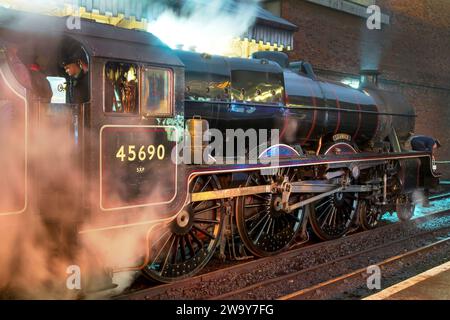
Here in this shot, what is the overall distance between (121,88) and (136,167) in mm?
800

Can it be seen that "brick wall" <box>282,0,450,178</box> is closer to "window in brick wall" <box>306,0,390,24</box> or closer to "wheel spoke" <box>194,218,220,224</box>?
"window in brick wall" <box>306,0,390,24</box>

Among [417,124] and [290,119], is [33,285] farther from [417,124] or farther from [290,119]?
[417,124]

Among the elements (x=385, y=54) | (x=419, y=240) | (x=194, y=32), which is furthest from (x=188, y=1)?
(x=385, y=54)

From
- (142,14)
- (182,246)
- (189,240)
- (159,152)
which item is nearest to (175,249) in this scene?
(182,246)

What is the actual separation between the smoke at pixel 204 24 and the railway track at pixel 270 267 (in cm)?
350

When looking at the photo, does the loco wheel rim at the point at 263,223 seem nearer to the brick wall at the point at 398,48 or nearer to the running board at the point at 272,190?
the running board at the point at 272,190

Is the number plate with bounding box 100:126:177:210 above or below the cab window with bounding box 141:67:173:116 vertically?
below

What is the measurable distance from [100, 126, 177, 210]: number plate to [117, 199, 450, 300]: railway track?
1073mm

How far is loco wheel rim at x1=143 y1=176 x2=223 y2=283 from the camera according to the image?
5270mm

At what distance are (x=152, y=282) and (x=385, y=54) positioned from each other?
1386 cm

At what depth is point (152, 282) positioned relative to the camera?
545 cm

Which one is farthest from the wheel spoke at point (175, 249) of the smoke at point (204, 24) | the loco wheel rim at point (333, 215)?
the smoke at point (204, 24)

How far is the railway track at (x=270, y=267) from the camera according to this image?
5.16 m

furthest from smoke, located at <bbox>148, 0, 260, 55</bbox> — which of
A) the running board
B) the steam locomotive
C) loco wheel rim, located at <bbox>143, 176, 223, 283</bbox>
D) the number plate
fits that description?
the number plate
